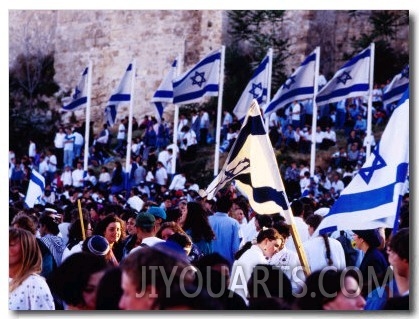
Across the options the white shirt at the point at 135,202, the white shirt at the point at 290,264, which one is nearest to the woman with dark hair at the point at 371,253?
the white shirt at the point at 290,264

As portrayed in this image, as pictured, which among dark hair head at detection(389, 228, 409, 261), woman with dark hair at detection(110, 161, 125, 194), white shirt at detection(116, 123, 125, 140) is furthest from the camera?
white shirt at detection(116, 123, 125, 140)

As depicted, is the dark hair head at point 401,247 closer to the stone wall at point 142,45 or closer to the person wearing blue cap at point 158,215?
the person wearing blue cap at point 158,215

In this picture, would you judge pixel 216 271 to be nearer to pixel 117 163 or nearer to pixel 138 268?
pixel 138 268

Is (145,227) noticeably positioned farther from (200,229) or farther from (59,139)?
(59,139)

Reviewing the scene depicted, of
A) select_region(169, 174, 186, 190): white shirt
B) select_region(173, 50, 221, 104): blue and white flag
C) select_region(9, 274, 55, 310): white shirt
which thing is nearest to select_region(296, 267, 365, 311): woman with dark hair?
select_region(9, 274, 55, 310): white shirt

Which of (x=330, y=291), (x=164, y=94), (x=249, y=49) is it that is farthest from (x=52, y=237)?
(x=249, y=49)

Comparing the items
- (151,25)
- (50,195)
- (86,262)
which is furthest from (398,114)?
(151,25)

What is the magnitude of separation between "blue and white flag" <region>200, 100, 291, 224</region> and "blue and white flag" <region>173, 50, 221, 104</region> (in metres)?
6.40

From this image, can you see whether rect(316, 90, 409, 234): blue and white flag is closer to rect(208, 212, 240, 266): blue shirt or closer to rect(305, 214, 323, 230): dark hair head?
rect(305, 214, 323, 230): dark hair head

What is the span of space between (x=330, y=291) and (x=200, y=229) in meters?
3.21

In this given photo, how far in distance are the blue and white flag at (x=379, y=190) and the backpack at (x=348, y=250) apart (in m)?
0.74

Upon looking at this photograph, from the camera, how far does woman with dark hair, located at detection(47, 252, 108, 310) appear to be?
229 inches

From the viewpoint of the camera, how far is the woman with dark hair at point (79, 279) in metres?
→ 5.82

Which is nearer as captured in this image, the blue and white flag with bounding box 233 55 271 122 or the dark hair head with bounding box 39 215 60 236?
the dark hair head with bounding box 39 215 60 236
